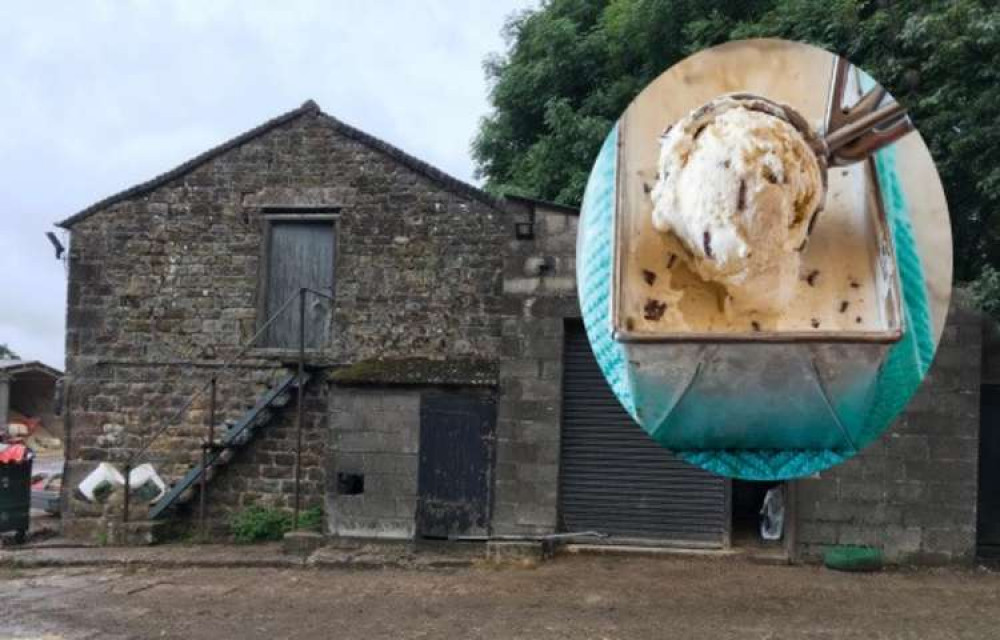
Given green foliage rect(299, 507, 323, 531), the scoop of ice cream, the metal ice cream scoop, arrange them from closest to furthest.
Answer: the scoop of ice cream → the metal ice cream scoop → green foliage rect(299, 507, 323, 531)

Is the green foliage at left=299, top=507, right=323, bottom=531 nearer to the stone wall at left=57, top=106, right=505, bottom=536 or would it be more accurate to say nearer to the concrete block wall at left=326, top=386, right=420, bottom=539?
the stone wall at left=57, top=106, right=505, bottom=536

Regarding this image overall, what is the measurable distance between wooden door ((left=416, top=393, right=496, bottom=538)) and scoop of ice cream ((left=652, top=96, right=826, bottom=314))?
26.4 feet

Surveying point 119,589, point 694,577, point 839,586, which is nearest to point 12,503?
point 119,589

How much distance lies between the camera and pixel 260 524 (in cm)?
1104

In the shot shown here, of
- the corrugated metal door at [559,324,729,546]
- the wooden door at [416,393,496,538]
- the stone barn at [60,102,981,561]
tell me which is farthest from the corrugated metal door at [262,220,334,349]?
the corrugated metal door at [559,324,729,546]

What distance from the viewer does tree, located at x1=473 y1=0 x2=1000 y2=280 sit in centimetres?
827

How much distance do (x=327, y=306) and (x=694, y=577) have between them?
636 centimetres

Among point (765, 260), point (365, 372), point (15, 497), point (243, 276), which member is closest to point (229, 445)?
point (243, 276)

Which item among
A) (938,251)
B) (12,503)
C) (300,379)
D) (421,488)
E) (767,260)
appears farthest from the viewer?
(12,503)

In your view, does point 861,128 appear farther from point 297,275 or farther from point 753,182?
point 297,275

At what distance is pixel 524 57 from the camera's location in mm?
16438

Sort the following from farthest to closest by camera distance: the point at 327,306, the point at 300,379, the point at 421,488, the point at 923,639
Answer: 1. the point at 327,306
2. the point at 300,379
3. the point at 421,488
4. the point at 923,639

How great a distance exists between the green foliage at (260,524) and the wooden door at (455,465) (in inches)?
104

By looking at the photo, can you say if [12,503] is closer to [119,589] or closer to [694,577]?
[119,589]
